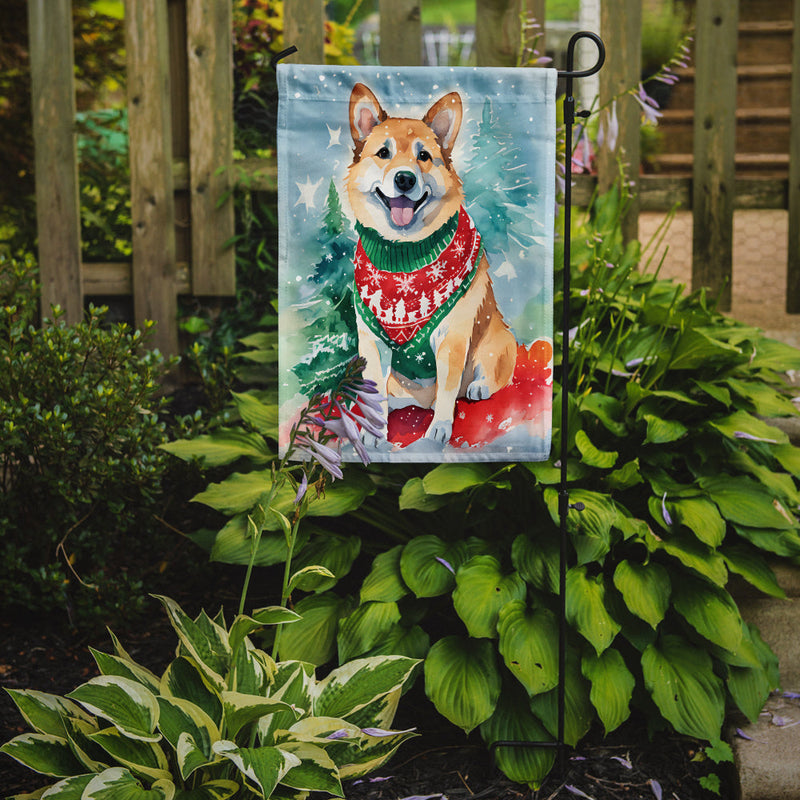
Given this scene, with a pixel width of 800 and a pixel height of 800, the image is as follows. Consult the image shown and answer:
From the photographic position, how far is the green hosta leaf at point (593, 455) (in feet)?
7.13

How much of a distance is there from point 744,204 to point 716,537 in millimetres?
1992

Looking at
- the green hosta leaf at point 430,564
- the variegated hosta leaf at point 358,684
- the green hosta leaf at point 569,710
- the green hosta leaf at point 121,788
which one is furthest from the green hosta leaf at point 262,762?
the green hosta leaf at point 569,710

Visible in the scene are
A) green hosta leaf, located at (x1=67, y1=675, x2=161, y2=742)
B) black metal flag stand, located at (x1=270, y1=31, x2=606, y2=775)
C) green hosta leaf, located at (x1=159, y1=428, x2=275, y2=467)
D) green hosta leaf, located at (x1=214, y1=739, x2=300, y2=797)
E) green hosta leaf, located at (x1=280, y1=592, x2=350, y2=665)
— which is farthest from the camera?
green hosta leaf, located at (x1=159, y1=428, x2=275, y2=467)

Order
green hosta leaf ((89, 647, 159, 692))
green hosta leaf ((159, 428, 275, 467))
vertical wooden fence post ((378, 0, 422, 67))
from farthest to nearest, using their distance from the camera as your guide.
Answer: vertical wooden fence post ((378, 0, 422, 67)) → green hosta leaf ((159, 428, 275, 467)) → green hosta leaf ((89, 647, 159, 692))

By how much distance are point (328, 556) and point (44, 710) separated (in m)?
0.77

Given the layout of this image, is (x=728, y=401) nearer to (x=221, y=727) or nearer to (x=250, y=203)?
(x=221, y=727)

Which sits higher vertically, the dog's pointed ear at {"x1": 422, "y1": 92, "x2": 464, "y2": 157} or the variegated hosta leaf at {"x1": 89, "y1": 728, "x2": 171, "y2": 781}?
the dog's pointed ear at {"x1": 422, "y1": 92, "x2": 464, "y2": 157}

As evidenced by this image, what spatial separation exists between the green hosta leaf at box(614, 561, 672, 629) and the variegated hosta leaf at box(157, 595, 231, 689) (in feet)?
3.07

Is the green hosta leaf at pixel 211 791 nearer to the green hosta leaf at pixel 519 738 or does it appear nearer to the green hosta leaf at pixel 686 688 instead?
the green hosta leaf at pixel 519 738

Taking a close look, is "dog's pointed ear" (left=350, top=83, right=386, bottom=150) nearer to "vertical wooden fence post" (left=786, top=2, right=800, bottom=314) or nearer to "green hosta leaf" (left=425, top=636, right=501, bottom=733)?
"green hosta leaf" (left=425, top=636, right=501, bottom=733)

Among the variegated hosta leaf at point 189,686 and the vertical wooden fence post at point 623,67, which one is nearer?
the variegated hosta leaf at point 189,686

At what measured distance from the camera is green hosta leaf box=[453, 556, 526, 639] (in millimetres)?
1978

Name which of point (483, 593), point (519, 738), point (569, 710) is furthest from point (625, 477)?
point (519, 738)

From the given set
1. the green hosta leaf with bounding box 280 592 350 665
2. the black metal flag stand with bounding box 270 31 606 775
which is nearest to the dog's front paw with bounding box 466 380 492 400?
the black metal flag stand with bounding box 270 31 606 775
